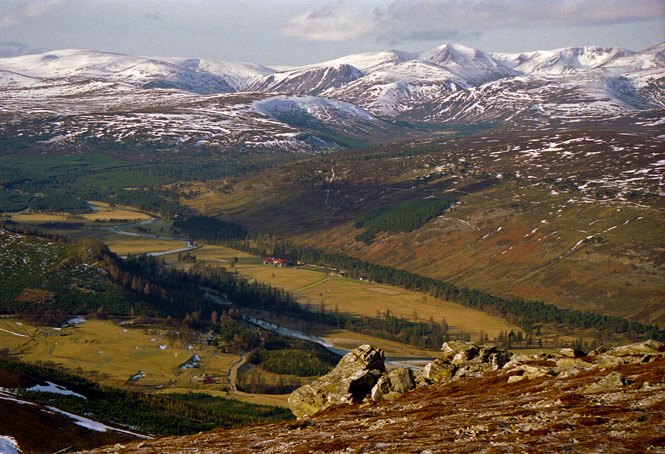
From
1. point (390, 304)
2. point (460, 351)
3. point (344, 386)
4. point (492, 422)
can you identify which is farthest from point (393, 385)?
point (390, 304)

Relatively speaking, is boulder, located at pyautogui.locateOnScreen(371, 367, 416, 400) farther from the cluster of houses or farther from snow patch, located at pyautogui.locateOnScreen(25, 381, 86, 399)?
the cluster of houses

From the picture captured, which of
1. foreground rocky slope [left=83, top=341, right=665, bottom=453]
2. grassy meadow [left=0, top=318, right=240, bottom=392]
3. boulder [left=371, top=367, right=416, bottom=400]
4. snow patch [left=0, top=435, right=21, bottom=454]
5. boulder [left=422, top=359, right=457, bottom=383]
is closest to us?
foreground rocky slope [left=83, top=341, right=665, bottom=453]

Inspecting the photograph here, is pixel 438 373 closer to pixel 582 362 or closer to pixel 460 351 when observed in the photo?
pixel 460 351

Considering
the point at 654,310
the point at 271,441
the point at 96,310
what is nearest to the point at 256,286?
the point at 96,310

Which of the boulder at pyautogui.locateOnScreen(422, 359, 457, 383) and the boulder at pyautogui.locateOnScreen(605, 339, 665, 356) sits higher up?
the boulder at pyautogui.locateOnScreen(605, 339, 665, 356)

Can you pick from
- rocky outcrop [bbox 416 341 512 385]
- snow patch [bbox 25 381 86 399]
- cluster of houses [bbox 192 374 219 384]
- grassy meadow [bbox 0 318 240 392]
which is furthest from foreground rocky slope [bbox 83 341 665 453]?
grassy meadow [bbox 0 318 240 392]

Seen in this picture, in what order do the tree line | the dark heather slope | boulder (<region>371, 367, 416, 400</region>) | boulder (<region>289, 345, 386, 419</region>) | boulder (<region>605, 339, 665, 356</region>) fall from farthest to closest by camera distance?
the tree line → boulder (<region>289, 345, 386, 419</region>) → boulder (<region>371, 367, 416, 400</region>) → boulder (<region>605, 339, 665, 356</region>) → the dark heather slope

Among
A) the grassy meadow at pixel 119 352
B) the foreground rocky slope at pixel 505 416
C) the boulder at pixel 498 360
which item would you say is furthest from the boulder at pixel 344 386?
the grassy meadow at pixel 119 352
